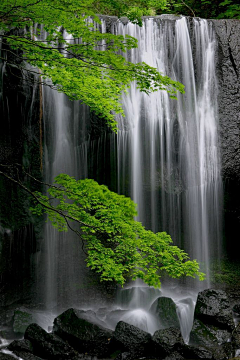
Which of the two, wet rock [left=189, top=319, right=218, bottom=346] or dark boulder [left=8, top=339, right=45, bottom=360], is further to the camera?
wet rock [left=189, top=319, right=218, bottom=346]

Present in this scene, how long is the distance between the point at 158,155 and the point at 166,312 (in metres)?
4.31

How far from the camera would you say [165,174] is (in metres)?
10.9

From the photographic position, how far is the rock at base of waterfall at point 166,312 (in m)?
8.97

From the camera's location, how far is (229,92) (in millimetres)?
11336

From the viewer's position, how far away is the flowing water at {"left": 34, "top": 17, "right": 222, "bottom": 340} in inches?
417

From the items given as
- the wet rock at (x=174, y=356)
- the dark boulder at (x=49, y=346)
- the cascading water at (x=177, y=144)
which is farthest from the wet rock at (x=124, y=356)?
the cascading water at (x=177, y=144)

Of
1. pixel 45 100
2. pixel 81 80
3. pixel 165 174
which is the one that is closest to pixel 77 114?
pixel 45 100

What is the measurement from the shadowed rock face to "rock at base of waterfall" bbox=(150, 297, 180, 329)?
4.17m

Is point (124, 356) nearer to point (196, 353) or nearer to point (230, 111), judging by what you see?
point (196, 353)

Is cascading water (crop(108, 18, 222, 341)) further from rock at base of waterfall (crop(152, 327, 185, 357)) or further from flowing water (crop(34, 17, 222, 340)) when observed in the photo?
rock at base of waterfall (crop(152, 327, 185, 357))

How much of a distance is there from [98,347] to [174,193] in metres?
4.94

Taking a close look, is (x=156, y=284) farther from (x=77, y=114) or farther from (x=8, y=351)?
(x=77, y=114)

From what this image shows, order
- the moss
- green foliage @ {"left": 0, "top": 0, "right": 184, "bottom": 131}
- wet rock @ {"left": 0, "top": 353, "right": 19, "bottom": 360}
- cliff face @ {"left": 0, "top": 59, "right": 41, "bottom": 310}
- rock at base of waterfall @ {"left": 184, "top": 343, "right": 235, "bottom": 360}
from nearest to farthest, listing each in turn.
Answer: green foliage @ {"left": 0, "top": 0, "right": 184, "bottom": 131} < wet rock @ {"left": 0, "top": 353, "right": 19, "bottom": 360} < rock at base of waterfall @ {"left": 184, "top": 343, "right": 235, "bottom": 360} < cliff face @ {"left": 0, "top": 59, "right": 41, "bottom": 310} < the moss

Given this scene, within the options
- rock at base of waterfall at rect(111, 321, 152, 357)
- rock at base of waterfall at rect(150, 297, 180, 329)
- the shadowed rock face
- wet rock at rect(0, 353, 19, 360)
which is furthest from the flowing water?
wet rock at rect(0, 353, 19, 360)
